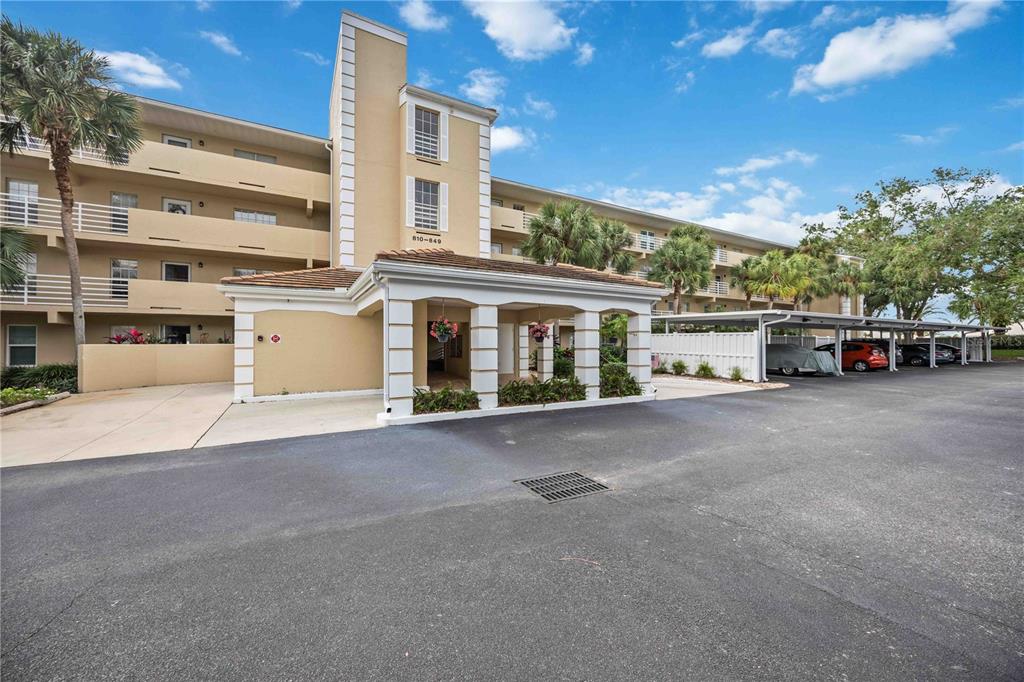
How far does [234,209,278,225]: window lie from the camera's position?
1839 cm

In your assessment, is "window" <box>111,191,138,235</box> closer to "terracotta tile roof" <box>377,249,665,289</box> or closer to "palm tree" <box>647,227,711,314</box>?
"terracotta tile roof" <box>377,249,665,289</box>

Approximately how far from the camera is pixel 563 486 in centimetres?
496

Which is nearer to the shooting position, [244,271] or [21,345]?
[21,345]

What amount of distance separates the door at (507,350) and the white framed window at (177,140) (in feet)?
51.5

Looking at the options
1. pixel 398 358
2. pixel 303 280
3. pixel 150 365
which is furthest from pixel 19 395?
pixel 398 358

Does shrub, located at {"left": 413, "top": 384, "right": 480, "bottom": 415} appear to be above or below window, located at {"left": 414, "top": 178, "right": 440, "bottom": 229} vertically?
below

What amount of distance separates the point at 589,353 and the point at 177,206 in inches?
727

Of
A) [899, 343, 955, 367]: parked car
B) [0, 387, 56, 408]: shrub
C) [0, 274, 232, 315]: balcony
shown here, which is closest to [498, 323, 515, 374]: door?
[0, 274, 232, 315]: balcony

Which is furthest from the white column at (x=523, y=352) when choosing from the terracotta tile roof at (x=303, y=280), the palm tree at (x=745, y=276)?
the palm tree at (x=745, y=276)

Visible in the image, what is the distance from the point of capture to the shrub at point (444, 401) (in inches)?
354

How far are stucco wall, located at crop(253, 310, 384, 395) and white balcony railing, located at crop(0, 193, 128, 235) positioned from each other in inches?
377

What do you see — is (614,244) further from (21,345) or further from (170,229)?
(21,345)

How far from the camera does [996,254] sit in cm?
2450

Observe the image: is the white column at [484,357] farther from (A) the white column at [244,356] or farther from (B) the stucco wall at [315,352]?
(A) the white column at [244,356]
